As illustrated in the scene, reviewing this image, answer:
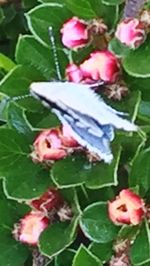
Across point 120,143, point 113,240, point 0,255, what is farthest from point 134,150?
point 0,255

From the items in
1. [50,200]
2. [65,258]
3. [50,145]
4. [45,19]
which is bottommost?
[65,258]

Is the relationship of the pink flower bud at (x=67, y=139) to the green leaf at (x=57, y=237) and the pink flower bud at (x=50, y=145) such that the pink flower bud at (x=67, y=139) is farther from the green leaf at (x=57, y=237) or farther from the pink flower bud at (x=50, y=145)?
the green leaf at (x=57, y=237)

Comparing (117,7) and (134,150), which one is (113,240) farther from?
(117,7)

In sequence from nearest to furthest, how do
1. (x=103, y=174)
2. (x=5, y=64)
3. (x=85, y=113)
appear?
1. (x=85, y=113)
2. (x=103, y=174)
3. (x=5, y=64)

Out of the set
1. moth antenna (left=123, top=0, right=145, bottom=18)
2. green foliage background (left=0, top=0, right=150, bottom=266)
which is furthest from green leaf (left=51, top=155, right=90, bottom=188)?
moth antenna (left=123, top=0, right=145, bottom=18)

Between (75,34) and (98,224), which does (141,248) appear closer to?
(98,224)

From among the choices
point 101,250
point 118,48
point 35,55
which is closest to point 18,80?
point 35,55
